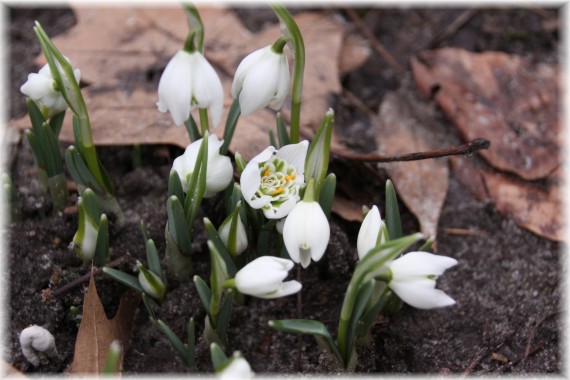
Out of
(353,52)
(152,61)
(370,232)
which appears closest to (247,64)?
(370,232)

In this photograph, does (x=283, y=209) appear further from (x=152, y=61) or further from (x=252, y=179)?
(x=152, y=61)

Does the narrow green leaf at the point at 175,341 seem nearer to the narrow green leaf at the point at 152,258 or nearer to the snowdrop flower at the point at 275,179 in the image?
the narrow green leaf at the point at 152,258

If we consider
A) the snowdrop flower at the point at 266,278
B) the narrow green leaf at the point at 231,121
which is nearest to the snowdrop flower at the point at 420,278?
the snowdrop flower at the point at 266,278

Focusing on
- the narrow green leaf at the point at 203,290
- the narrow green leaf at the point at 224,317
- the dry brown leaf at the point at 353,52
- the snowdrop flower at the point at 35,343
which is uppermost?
the dry brown leaf at the point at 353,52

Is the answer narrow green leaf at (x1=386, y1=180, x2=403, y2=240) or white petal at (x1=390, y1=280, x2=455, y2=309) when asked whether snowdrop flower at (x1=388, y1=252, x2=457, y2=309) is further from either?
narrow green leaf at (x1=386, y1=180, x2=403, y2=240)

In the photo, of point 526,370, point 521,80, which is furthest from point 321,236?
point 521,80

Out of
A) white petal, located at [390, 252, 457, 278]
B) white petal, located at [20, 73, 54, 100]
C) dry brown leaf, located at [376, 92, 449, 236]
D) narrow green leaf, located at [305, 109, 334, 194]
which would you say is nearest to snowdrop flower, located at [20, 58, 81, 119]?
white petal, located at [20, 73, 54, 100]
